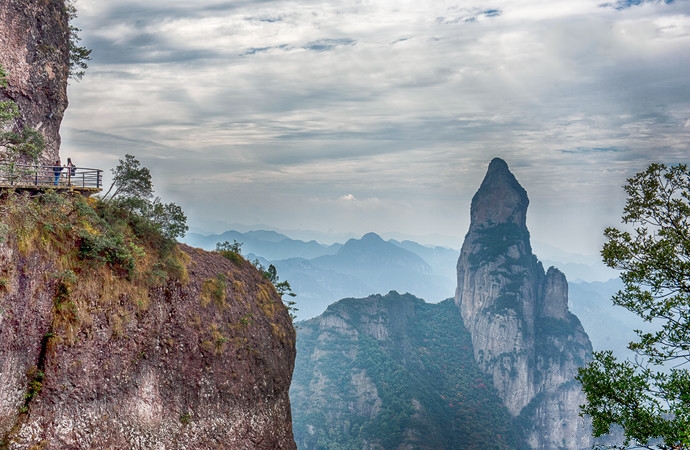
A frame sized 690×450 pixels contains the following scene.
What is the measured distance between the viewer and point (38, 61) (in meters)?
28.0

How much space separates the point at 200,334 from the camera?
28.0 m

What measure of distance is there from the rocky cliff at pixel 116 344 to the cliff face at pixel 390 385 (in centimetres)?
10162

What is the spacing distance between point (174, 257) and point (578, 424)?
18024 cm

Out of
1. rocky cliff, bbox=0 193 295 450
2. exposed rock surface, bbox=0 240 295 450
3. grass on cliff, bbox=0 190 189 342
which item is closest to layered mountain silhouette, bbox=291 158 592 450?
exposed rock surface, bbox=0 240 295 450

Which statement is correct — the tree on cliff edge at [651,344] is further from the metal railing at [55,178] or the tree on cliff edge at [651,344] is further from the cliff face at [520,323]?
the cliff face at [520,323]

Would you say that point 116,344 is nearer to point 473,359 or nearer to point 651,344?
point 651,344

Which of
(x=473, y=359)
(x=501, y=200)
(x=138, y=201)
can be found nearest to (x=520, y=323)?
(x=473, y=359)

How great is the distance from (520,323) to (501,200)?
48.1 m

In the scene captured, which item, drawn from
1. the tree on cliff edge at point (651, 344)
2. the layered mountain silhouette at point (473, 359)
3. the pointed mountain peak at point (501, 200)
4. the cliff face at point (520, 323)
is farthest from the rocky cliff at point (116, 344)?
the pointed mountain peak at point (501, 200)

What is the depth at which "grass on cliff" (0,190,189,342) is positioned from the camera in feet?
67.1

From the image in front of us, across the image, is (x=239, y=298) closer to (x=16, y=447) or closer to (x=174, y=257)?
(x=174, y=257)

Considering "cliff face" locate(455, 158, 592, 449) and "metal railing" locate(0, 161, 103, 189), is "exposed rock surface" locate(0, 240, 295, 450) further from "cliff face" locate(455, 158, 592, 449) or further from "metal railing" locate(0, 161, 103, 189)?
"cliff face" locate(455, 158, 592, 449)

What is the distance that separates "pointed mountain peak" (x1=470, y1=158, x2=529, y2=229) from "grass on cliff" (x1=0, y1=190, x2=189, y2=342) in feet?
593

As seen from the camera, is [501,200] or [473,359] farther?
[501,200]
